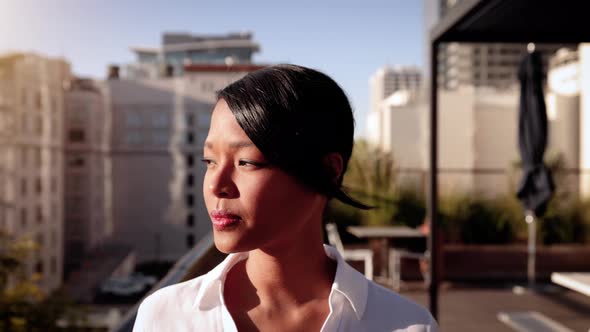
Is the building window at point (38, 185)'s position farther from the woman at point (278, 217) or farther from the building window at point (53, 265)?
the woman at point (278, 217)

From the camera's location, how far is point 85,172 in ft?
202

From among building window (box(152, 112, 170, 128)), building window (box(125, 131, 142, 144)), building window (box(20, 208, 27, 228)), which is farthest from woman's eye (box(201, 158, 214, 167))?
building window (box(125, 131, 142, 144))

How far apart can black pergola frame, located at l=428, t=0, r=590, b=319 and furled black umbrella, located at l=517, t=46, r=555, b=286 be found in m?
3.12

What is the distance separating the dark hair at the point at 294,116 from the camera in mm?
720

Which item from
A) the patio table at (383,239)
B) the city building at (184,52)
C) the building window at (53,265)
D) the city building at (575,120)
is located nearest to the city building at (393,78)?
the city building at (575,120)

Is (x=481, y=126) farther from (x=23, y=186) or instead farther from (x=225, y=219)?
(x=23, y=186)

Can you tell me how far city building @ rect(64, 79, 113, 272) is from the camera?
186ft

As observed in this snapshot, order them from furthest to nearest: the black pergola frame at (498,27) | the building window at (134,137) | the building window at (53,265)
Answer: the building window at (134,137), the building window at (53,265), the black pergola frame at (498,27)

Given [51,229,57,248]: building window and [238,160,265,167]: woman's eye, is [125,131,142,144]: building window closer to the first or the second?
[51,229,57,248]: building window

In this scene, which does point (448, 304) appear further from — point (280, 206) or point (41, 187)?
point (41, 187)

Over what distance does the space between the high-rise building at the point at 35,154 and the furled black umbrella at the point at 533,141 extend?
106 ft

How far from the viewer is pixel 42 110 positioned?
145 ft

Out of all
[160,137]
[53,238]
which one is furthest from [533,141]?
[160,137]

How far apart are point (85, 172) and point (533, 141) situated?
6130cm
